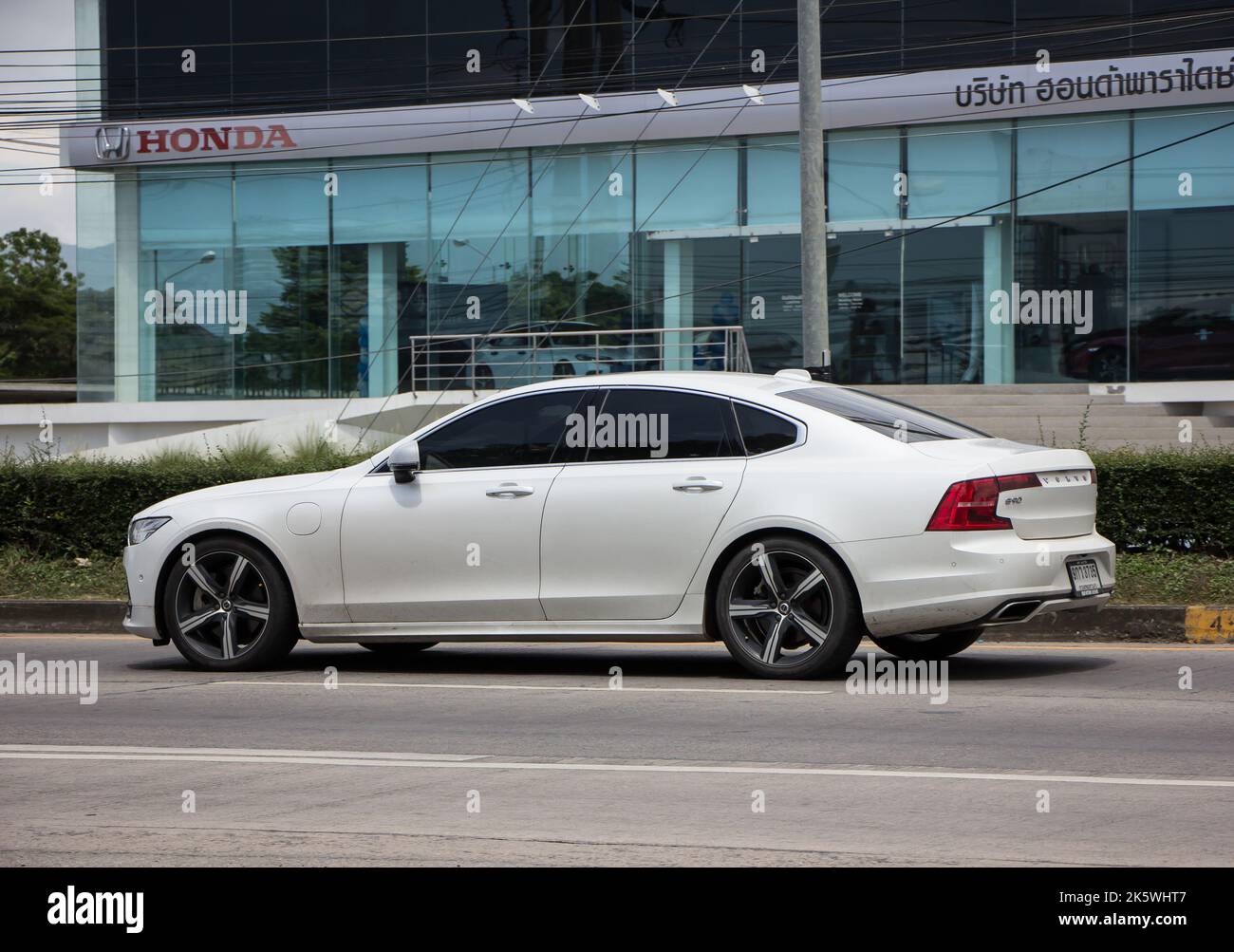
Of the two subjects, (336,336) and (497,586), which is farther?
(336,336)

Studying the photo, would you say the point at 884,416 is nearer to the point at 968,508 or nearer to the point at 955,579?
the point at 968,508

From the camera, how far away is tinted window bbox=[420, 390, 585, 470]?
959cm

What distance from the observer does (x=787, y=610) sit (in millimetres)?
8852

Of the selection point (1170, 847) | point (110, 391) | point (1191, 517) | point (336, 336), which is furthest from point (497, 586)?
point (110, 391)

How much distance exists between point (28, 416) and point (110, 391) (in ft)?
7.06

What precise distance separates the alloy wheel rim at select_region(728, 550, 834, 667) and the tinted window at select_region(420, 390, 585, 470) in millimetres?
1434

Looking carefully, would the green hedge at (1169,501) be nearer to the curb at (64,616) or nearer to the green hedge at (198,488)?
the green hedge at (198,488)

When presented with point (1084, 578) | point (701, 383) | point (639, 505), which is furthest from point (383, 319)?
point (1084, 578)

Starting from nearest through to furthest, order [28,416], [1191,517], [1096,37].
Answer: [1191,517]
[1096,37]
[28,416]

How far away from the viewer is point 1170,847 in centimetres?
512

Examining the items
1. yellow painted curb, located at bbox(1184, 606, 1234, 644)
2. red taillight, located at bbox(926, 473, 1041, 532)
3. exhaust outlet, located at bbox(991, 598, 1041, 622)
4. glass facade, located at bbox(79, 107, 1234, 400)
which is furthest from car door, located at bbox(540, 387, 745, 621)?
glass facade, located at bbox(79, 107, 1234, 400)

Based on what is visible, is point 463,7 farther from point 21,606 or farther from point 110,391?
point 21,606

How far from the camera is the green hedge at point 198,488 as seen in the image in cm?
1328

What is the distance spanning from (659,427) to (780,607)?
51.7 inches
